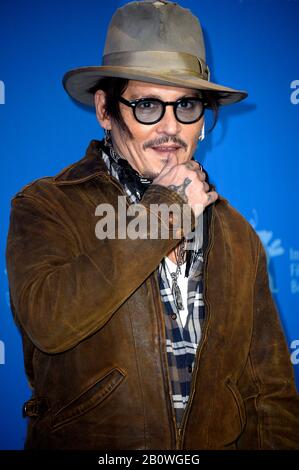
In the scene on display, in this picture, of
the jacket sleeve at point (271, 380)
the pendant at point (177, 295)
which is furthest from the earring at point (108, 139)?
the jacket sleeve at point (271, 380)

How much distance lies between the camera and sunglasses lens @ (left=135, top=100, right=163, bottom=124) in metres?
1.45

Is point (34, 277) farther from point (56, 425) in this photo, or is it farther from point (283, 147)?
point (283, 147)

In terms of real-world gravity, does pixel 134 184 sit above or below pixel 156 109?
below

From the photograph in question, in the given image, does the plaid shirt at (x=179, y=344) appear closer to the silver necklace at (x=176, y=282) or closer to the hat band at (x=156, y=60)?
the silver necklace at (x=176, y=282)

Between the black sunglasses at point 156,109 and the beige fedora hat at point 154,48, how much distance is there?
0.06m

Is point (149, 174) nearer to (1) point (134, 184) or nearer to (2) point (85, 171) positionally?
(1) point (134, 184)

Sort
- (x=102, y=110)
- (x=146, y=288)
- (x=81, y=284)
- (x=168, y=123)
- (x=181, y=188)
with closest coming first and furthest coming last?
(x=81, y=284) < (x=181, y=188) < (x=146, y=288) < (x=168, y=123) < (x=102, y=110)

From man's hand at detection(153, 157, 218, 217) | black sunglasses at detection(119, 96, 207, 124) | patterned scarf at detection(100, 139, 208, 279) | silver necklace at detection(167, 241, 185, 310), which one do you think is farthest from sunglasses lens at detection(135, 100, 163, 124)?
silver necklace at detection(167, 241, 185, 310)

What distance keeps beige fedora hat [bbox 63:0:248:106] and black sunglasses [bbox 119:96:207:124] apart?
0.06 m

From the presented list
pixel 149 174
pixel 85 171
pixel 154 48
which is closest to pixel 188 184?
pixel 149 174

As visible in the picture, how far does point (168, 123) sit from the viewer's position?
4.73 feet

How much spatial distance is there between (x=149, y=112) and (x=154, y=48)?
199mm

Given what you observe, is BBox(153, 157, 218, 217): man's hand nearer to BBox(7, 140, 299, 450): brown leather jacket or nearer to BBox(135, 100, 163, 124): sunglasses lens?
BBox(7, 140, 299, 450): brown leather jacket
